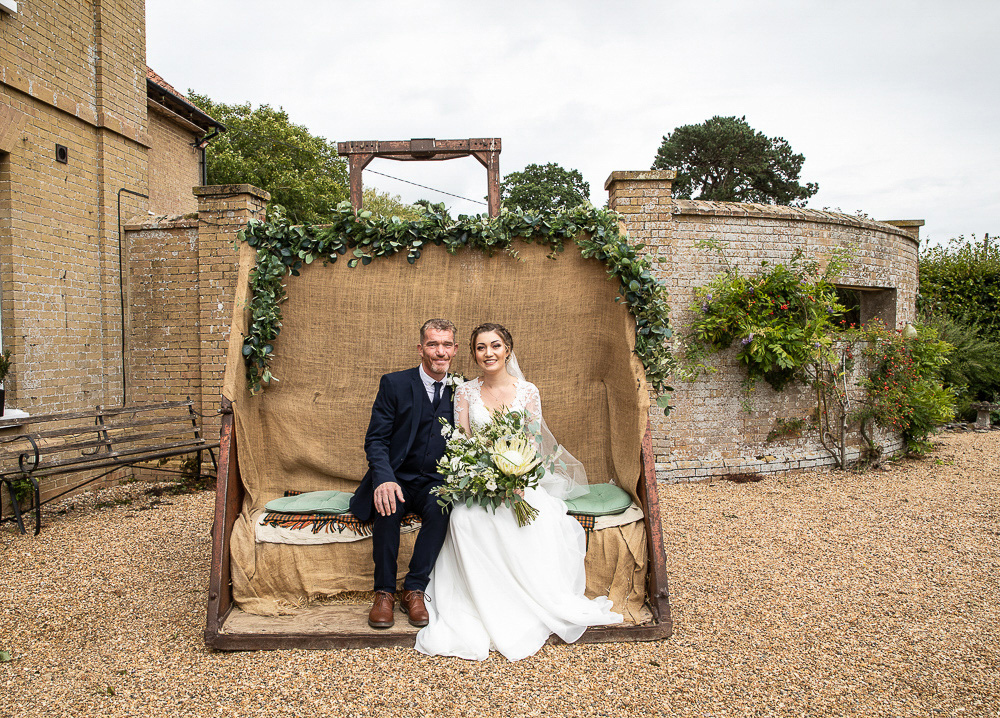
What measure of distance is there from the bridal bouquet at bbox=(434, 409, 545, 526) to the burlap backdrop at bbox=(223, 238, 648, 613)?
0.88 meters

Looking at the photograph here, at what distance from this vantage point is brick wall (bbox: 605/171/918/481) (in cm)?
616

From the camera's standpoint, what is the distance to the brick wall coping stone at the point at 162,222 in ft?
21.3

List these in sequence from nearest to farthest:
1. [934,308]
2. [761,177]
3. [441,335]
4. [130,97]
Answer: [441,335] → [130,97] → [934,308] → [761,177]

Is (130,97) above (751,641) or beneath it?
above

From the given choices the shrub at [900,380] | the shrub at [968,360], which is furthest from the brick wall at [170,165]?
the shrub at [968,360]

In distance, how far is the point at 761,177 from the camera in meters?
25.8

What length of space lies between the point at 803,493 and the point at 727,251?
2.60 metres

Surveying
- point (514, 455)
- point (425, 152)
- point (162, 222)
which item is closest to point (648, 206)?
point (425, 152)

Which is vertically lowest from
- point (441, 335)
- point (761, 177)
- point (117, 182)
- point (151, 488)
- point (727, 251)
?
point (151, 488)

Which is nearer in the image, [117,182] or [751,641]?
[751,641]

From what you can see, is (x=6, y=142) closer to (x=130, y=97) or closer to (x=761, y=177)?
(x=130, y=97)


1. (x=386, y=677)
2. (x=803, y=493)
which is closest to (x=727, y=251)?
(x=803, y=493)

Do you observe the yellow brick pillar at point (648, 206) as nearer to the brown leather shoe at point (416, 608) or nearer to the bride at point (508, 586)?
the bride at point (508, 586)

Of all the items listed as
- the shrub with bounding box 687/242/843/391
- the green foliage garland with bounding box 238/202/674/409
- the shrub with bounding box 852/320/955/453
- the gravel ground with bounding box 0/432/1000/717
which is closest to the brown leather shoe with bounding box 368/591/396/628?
the gravel ground with bounding box 0/432/1000/717
